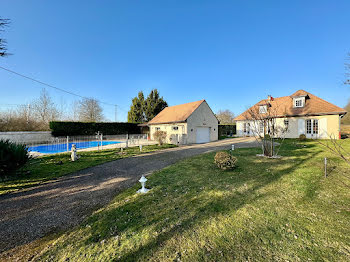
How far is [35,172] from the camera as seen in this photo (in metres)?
7.06

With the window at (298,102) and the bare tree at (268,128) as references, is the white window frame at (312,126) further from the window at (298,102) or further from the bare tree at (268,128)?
the window at (298,102)

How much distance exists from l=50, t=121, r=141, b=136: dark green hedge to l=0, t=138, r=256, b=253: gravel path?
19.1 m

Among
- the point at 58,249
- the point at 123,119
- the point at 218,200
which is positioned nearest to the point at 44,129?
the point at 123,119

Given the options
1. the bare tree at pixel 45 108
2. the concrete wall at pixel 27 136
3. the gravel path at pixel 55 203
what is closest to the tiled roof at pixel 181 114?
the gravel path at pixel 55 203

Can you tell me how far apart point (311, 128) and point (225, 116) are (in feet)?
116

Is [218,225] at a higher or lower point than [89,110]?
lower

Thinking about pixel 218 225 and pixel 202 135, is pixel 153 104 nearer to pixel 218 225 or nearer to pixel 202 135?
pixel 202 135

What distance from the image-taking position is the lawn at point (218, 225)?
2.48m

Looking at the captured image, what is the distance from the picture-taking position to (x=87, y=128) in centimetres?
2362

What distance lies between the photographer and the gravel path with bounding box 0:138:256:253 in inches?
125

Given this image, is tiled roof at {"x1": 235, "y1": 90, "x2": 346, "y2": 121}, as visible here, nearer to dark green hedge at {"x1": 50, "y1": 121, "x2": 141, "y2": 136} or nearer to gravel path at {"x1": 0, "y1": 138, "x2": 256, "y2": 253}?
gravel path at {"x1": 0, "y1": 138, "x2": 256, "y2": 253}

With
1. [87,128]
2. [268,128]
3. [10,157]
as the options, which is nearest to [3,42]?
[10,157]

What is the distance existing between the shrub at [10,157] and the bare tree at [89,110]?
103 feet

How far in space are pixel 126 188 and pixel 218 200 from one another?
10.9 feet
